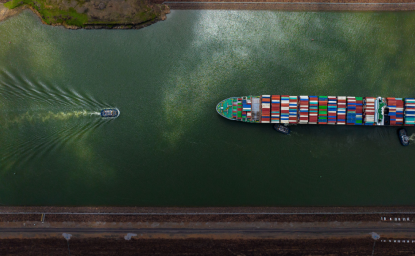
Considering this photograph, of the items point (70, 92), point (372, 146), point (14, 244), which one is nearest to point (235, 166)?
point (372, 146)

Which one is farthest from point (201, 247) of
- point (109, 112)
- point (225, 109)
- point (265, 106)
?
point (109, 112)

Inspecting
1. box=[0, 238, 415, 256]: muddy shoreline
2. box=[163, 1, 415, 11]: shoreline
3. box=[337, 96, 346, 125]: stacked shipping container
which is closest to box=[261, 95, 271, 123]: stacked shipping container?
box=[337, 96, 346, 125]: stacked shipping container

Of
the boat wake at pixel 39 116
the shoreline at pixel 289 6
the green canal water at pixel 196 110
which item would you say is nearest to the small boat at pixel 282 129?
the green canal water at pixel 196 110

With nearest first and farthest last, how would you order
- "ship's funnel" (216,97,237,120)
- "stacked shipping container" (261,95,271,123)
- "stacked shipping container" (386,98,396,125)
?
"stacked shipping container" (386,98,396,125)
"stacked shipping container" (261,95,271,123)
"ship's funnel" (216,97,237,120)

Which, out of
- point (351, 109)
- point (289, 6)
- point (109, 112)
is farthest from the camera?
point (289, 6)

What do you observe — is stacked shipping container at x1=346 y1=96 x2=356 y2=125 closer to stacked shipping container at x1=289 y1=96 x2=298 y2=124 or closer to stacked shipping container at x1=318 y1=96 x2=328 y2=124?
stacked shipping container at x1=318 y1=96 x2=328 y2=124

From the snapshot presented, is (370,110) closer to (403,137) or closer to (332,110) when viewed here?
(332,110)

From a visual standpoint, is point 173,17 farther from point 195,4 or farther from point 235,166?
point 235,166
